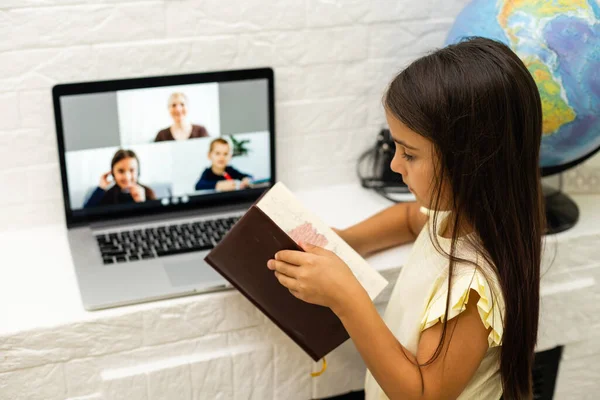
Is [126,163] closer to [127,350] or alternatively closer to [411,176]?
[127,350]

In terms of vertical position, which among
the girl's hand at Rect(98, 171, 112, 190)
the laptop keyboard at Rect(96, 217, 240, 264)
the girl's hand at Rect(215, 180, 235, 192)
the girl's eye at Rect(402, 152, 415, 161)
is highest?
the girl's eye at Rect(402, 152, 415, 161)

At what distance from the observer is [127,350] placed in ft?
4.00

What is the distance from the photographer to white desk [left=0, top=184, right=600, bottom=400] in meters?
1.17

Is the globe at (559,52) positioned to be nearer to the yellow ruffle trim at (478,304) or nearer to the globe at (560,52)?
the globe at (560,52)

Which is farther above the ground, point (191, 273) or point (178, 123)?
point (178, 123)

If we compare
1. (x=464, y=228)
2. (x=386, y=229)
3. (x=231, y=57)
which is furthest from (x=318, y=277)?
(x=231, y=57)

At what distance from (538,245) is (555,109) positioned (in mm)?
305

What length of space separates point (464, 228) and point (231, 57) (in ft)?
2.01

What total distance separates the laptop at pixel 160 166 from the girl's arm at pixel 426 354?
0.97ft

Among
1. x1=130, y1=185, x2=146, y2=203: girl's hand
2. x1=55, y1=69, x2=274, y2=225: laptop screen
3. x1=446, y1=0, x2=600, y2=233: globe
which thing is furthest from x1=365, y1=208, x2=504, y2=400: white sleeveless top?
x1=130, y1=185, x2=146, y2=203: girl's hand

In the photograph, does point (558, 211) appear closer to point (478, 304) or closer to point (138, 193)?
point (478, 304)

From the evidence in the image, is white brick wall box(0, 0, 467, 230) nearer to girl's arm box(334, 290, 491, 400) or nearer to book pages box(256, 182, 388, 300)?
book pages box(256, 182, 388, 300)

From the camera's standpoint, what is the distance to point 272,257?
1.15m

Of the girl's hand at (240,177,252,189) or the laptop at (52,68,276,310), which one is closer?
the laptop at (52,68,276,310)
